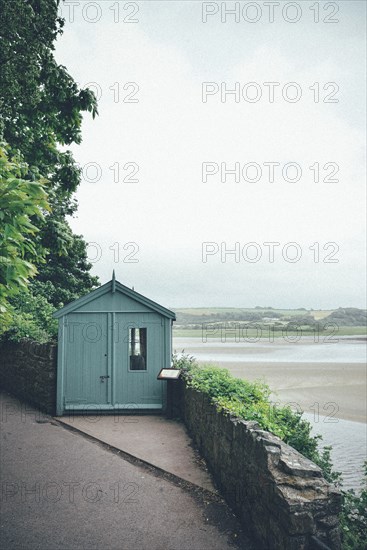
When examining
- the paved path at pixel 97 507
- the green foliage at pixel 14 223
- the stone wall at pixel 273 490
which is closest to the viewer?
the green foliage at pixel 14 223

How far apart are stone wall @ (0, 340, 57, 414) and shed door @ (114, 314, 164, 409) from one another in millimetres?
1918

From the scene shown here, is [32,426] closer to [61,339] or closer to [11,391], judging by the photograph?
[61,339]

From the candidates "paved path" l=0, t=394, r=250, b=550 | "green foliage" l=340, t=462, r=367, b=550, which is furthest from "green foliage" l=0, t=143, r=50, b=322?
"green foliage" l=340, t=462, r=367, b=550

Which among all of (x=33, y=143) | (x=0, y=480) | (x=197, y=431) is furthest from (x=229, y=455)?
(x=33, y=143)

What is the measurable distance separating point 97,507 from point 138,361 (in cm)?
575

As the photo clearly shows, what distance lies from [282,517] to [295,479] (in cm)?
38

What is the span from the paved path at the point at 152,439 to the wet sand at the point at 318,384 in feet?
10.8

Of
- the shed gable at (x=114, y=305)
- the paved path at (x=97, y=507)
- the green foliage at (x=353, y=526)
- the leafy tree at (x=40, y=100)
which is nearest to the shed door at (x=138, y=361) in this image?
the shed gable at (x=114, y=305)

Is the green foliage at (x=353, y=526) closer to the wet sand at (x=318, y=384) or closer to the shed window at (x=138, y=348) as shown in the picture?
the wet sand at (x=318, y=384)

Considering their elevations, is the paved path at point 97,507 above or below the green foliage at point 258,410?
below

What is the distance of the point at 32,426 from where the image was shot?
954 centimetres

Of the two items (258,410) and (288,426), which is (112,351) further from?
(288,426)

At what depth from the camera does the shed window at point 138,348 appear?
1102cm

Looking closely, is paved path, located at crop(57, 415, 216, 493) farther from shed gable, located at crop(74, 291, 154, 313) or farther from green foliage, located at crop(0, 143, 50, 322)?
green foliage, located at crop(0, 143, 50, 322)
